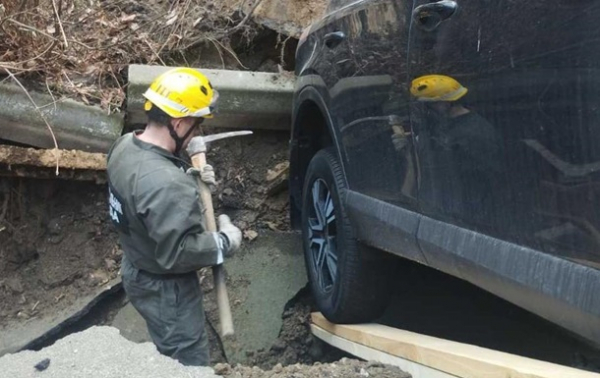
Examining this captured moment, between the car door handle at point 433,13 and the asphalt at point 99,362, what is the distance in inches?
62.5

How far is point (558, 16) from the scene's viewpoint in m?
2.62

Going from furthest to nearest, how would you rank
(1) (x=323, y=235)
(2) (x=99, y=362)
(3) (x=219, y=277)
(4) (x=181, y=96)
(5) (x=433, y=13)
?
1. (1) (x=323, y=235)
2. (3) (x=219, y=277)
3. (4) (x=181, y=96)
4. (2) (x=99, y=362)
5. (5) (x=433, y=13)

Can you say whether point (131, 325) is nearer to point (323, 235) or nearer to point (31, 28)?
point (323, 235)

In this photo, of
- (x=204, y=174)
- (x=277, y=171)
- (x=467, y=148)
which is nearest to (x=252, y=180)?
(x=277, y=171)

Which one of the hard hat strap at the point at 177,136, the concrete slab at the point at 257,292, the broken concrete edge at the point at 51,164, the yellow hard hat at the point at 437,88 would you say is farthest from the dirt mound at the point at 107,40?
the yellow hard hat at the point at 437,88

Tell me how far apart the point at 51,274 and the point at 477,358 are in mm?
3981

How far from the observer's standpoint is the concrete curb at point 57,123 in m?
6.13

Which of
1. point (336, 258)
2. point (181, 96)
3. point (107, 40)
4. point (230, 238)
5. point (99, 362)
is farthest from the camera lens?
point (107, 40)

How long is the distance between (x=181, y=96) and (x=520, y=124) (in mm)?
2068

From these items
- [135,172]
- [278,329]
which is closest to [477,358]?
[135,172]

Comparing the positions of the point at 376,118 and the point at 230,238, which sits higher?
the point at 376,118

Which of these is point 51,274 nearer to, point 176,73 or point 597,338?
point 176,73

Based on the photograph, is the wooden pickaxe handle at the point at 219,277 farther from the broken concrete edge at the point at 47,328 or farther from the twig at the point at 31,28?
the twig at the point at 31,28

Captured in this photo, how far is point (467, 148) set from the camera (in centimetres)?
321
